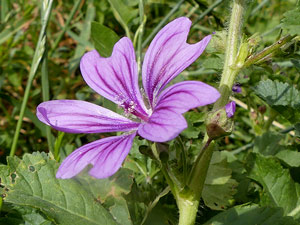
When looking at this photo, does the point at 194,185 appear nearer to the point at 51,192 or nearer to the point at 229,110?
the point at 229,110

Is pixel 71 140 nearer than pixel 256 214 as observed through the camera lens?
No

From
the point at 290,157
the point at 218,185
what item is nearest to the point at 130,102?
the point at 218,185

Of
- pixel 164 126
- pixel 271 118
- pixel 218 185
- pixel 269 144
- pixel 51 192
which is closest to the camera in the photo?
pixel 164 126

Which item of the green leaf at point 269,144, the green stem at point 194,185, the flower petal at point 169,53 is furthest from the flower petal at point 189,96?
the green leaf at point 269,144

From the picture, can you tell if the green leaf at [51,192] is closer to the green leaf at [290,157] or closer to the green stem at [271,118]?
the green leaf at [290,157]

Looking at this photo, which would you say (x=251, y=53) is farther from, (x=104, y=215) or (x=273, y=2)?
(x=273, y=2)

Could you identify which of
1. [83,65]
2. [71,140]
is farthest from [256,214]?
[71,140]
